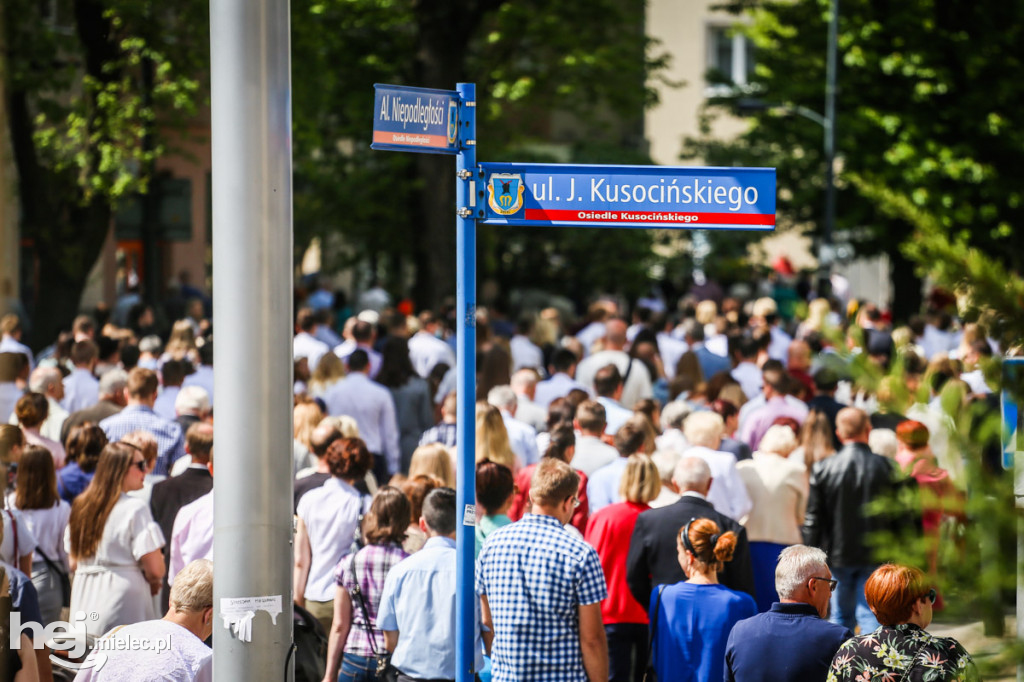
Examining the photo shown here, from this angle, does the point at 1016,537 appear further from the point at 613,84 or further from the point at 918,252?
the point at 613,84

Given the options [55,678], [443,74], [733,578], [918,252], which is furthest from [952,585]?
[443,74]

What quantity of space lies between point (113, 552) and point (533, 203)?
2921 mm

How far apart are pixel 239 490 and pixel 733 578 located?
2926 mm

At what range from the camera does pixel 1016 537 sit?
5.49ft

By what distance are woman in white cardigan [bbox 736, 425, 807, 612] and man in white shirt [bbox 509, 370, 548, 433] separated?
2.31m

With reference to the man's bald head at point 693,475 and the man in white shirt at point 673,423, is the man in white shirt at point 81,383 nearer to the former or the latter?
the man in white shirt at point 673,423

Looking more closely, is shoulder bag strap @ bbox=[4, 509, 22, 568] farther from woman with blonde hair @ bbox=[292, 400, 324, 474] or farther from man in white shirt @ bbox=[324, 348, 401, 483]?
man in white shirt @ bbox=[324, 348, 401, 483]

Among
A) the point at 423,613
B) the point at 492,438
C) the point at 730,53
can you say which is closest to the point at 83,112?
the point at 492,438

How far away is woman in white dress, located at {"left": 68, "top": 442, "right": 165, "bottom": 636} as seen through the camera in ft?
19.6

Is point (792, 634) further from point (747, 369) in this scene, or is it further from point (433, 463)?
point (747, 369)

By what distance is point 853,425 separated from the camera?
7.45 meters

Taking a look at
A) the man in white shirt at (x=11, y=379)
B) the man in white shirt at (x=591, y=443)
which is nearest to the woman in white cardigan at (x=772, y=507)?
the man in white shirt at (x=591, y=443)

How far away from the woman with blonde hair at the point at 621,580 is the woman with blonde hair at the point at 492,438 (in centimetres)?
120

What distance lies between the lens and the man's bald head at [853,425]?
7438 mm
